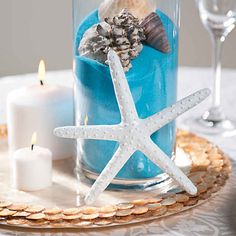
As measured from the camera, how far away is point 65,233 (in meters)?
0.55

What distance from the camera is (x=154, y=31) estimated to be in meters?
0.60

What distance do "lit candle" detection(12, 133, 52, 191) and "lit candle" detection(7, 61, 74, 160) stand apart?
0.06 metres

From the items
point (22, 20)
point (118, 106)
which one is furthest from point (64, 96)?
point (22, 20)

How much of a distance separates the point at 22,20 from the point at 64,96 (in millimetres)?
1185

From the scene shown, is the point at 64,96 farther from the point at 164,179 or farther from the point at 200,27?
the point at 200,27

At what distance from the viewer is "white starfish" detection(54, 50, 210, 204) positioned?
0.58m

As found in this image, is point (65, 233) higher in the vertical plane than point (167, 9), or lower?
lower

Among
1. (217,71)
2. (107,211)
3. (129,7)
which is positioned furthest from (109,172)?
(217,71)

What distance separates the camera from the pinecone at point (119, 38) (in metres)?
0.59

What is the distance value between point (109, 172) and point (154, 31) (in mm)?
128

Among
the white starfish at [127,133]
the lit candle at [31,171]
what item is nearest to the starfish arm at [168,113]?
the white starfish at [127,133]

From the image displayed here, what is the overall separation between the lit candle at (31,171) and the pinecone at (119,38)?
0.35 feet

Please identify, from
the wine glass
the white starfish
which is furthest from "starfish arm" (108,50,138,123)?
the wine glass

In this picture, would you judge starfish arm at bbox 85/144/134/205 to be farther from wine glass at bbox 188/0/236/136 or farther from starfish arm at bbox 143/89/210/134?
wine glass at bbox 188/0/236/136
